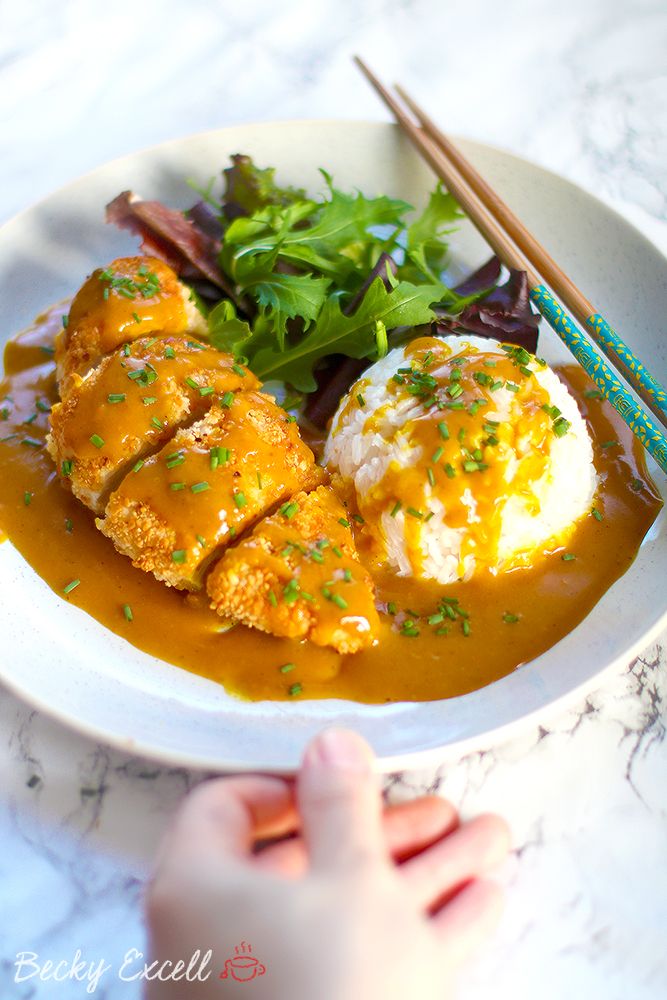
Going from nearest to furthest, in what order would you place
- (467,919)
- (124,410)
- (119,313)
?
(467,919) < (124,410) < (119,313)

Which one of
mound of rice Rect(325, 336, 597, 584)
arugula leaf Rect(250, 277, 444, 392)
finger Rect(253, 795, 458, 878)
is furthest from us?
arugula leaf Rect(250, 277, 444, 392)

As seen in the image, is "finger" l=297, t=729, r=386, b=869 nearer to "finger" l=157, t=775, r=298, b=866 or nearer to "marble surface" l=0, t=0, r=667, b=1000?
"finger" l=157, t=775, r=298, b=866

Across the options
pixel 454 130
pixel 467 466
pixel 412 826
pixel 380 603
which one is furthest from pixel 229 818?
pixel 454 130

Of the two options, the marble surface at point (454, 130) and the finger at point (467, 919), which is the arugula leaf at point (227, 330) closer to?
the marble surface at point (454, 130)

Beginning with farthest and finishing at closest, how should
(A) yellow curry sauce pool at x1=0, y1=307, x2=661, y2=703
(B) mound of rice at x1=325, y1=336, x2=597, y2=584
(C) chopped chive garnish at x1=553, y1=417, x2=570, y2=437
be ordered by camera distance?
(C) chopped chive garnish at x1=553, y1=417, x2=570, y2=437
(B) mound of rice at x1=325, y1=336, x2=597, y2=584
(A) yellow curry sauce pool at x1=0, y1=307, x2=661, y2=703

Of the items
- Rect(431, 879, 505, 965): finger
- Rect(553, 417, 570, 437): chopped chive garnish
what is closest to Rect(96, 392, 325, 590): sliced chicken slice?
Rect(553, 417, 570, 437): chopped chive garnish

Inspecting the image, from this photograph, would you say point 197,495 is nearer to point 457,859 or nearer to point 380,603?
point 380,603
